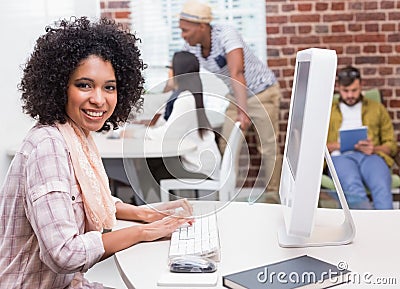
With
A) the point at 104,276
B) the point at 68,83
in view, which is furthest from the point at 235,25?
the point at 68,83

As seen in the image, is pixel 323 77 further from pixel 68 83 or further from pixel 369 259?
pixel 68 83

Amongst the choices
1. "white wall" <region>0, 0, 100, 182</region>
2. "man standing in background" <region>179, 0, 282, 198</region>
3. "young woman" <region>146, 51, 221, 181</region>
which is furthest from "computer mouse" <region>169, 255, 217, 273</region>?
"man standing in background" <region>179, 0, 282, 198</region>

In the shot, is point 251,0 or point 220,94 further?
point 251,0

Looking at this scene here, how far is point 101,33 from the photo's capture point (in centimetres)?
173

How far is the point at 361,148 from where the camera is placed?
438 centimetres

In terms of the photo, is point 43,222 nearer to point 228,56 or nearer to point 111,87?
point 111,87

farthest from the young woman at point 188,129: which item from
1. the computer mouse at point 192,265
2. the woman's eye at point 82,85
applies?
the computer mouse at point 192,265

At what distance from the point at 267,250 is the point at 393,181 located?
305 centimetres

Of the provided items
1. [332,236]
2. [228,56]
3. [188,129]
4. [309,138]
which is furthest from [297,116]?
[228,56]

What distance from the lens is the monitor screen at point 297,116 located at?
146 cm

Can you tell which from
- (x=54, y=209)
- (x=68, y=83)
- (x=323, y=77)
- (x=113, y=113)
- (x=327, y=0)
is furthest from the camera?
(x=327, y=0)

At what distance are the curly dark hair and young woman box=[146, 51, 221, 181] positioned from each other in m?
0.24

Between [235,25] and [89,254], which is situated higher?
[235,25]

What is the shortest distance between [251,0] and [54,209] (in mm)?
3761
